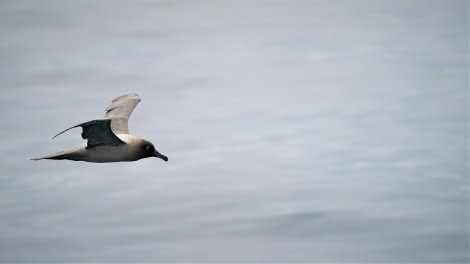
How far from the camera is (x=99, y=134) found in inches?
1110

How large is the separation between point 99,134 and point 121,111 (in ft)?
17.1

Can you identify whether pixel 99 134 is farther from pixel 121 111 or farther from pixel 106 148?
pixel 121 111

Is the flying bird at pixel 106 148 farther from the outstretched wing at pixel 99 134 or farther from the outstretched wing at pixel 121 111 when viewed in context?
the outstretched wing at pixel 121 111

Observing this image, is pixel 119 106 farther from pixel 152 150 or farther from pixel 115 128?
pixel 152 150

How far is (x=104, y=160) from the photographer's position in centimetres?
2917

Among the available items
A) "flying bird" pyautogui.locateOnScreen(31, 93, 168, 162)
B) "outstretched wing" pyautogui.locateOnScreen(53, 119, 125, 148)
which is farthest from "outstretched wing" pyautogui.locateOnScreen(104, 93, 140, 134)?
"outstretched wing" pyautogui.locateOnScreen(53, 119, 125, 148)

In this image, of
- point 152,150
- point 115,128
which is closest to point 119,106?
point 115,128

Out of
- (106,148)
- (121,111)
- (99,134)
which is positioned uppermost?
(121,111)

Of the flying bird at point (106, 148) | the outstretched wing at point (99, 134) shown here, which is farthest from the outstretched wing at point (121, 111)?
the outstretched wing at point (99, 134)

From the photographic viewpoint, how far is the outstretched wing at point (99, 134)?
90.0 ft

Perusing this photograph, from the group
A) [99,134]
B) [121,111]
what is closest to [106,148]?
[99,134]

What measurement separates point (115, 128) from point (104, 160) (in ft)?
10.8

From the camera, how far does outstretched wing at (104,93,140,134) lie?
32406mm

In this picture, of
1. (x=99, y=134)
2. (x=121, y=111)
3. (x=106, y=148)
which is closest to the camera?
(x=99, y=134)
